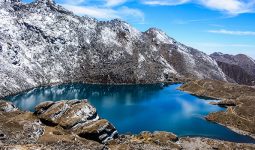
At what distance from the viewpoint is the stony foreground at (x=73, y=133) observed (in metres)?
78.2

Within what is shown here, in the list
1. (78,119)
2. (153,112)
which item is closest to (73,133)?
(78,119)

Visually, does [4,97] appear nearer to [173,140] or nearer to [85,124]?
[85,124]

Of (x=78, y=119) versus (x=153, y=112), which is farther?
(x=153, y=112)

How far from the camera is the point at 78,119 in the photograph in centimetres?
9475

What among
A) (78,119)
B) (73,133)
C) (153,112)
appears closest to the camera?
(73,133)

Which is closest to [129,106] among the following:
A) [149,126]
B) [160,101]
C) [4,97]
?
[160,101]

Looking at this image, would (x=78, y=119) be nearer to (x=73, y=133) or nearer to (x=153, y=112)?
(x=73, y=133)

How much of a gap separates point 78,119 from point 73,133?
5319 millimetres

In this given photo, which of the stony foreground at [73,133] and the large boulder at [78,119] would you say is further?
the large boulder at [78,119]

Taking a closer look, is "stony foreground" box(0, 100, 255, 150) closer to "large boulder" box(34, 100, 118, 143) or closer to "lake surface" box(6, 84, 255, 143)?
"large boulder" box(34, 100, 118, 143)

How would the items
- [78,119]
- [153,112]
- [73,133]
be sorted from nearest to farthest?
1. [73,133]
2. [78,119]
3. [153,112]

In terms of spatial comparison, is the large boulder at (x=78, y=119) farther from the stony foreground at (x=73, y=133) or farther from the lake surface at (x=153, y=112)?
the lake surface at (x=153, y=112)

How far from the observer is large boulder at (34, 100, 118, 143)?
297ft

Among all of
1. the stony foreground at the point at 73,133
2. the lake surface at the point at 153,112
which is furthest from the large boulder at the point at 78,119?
the lake surface at the point at 153,112
